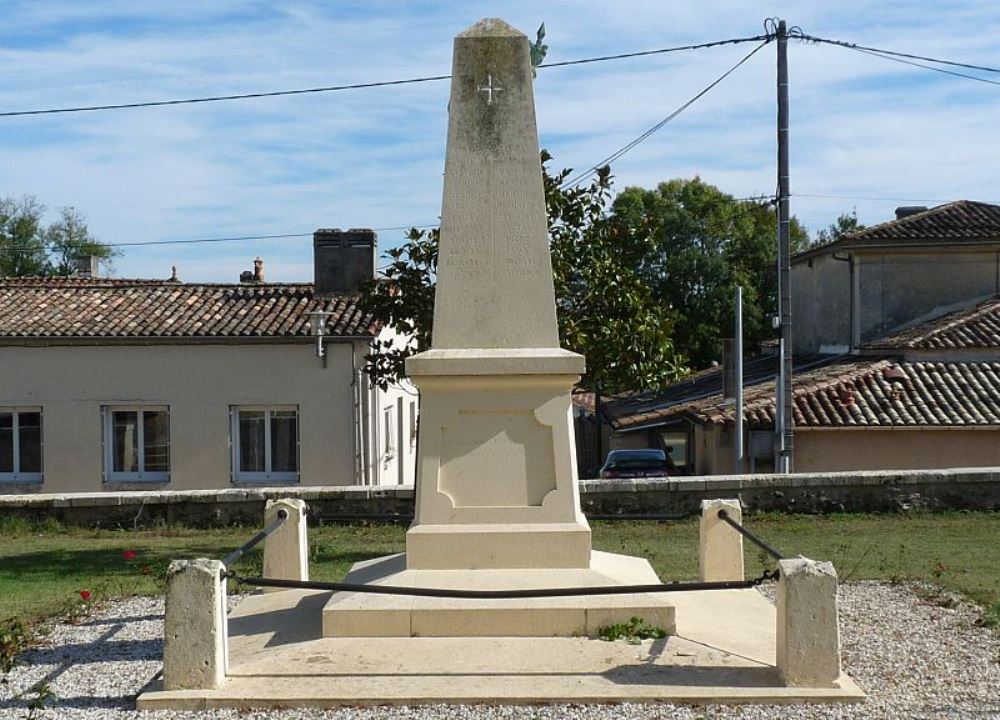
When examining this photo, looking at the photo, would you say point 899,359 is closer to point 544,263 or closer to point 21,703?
point 544,263

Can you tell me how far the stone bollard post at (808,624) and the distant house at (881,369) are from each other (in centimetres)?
1883

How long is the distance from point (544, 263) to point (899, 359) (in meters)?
22.4

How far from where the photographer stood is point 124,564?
14.0 m

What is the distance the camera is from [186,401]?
82.9ft

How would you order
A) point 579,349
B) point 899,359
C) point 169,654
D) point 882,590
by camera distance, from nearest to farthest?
point 169,654 < point 882,590 < point 579,349 < point 899,359

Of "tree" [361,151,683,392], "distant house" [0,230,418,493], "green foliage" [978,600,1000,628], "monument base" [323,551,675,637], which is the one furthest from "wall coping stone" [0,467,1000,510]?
"monument base" [323,551,675,637]

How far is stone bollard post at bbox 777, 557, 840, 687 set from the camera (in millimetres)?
7094

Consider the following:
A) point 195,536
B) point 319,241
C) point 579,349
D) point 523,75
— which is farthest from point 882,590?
point 319,241

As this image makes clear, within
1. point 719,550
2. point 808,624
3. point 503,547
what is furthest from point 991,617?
point 503,547

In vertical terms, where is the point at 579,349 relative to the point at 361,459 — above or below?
above

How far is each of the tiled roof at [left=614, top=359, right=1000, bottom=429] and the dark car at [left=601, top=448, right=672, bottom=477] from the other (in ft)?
4.35

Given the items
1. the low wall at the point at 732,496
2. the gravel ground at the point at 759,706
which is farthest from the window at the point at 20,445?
the gravel ground at the point at 759,706

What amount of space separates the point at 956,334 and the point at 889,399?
152 inches

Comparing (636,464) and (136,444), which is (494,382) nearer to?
(136,444)
